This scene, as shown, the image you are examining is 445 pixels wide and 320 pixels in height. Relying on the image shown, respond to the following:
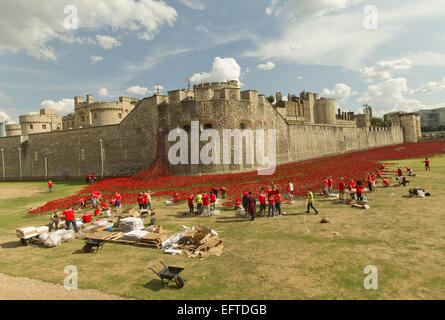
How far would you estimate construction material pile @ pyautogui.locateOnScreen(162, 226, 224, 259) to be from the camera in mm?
9645

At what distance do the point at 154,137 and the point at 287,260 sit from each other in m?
28.5

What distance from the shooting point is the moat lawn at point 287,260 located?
6.86m

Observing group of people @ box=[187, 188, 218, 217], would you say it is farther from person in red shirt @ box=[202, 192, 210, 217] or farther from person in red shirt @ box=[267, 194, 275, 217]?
person in red shirt @ box=[267, 194, 275, 217]

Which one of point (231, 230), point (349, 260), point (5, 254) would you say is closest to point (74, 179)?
point (5, 254)

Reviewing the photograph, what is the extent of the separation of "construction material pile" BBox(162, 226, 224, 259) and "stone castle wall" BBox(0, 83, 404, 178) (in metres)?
21.3

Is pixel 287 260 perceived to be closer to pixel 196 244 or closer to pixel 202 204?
pixel 196 244

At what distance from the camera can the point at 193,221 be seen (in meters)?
14.3

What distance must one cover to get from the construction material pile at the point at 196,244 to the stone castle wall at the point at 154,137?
2127 cm

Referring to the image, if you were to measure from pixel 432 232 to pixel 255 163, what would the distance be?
81.5ft

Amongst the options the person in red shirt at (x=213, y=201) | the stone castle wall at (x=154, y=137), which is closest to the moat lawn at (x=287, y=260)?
the person in red shirt at (x=213, y=201)
